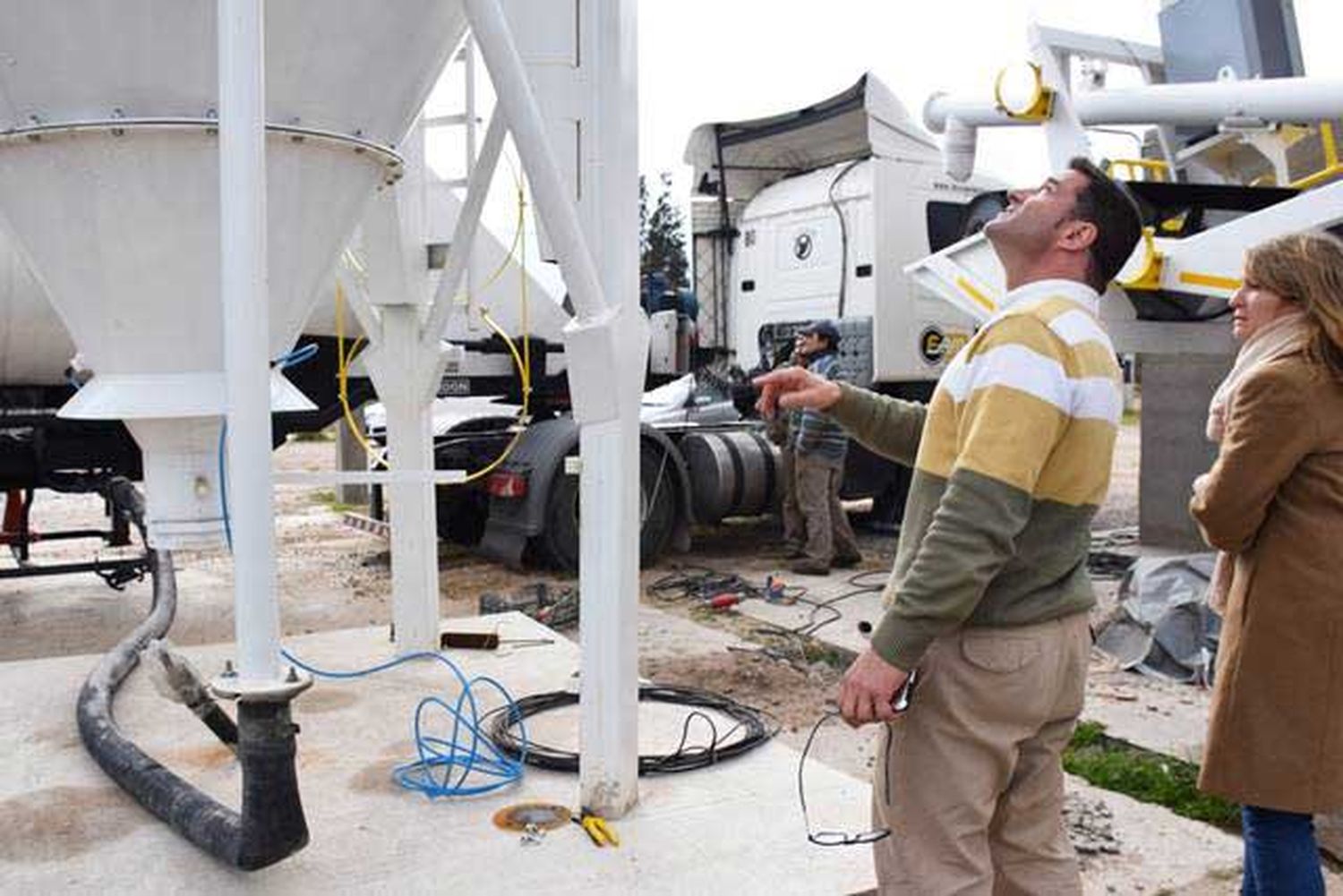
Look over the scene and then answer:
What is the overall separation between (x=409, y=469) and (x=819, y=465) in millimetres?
4022

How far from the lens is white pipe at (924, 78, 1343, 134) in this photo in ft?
15.7

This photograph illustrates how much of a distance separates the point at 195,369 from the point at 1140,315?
4782 mm

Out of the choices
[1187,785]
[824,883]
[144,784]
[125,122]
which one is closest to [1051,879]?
[824,883]

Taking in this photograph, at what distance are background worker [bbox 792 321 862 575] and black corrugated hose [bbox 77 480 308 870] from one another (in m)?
5.22

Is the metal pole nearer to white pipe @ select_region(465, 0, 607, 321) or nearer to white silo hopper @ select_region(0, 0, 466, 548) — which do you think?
white silo hopper @ select_region(0, 0, 466, 548)

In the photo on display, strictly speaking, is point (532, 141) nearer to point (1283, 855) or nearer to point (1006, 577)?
point (1006, 577)

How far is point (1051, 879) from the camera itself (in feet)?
7.52

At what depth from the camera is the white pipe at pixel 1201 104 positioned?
4.79 meters

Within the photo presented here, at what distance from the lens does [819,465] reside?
26.2ft

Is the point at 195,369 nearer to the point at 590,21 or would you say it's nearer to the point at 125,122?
the point at 125,122

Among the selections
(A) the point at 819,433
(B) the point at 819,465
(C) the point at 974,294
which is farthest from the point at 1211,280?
(B) the point at 819,465

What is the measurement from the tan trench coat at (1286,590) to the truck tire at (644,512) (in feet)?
17.3

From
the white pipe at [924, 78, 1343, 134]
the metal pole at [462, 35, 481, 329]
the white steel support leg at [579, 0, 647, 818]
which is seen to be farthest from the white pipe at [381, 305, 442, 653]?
the white pipe at [924, 78, 1343, 134]

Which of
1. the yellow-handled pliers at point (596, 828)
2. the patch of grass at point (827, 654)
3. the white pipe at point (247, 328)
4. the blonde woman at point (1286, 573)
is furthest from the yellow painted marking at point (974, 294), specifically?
the white pipe at point (247, 328)
